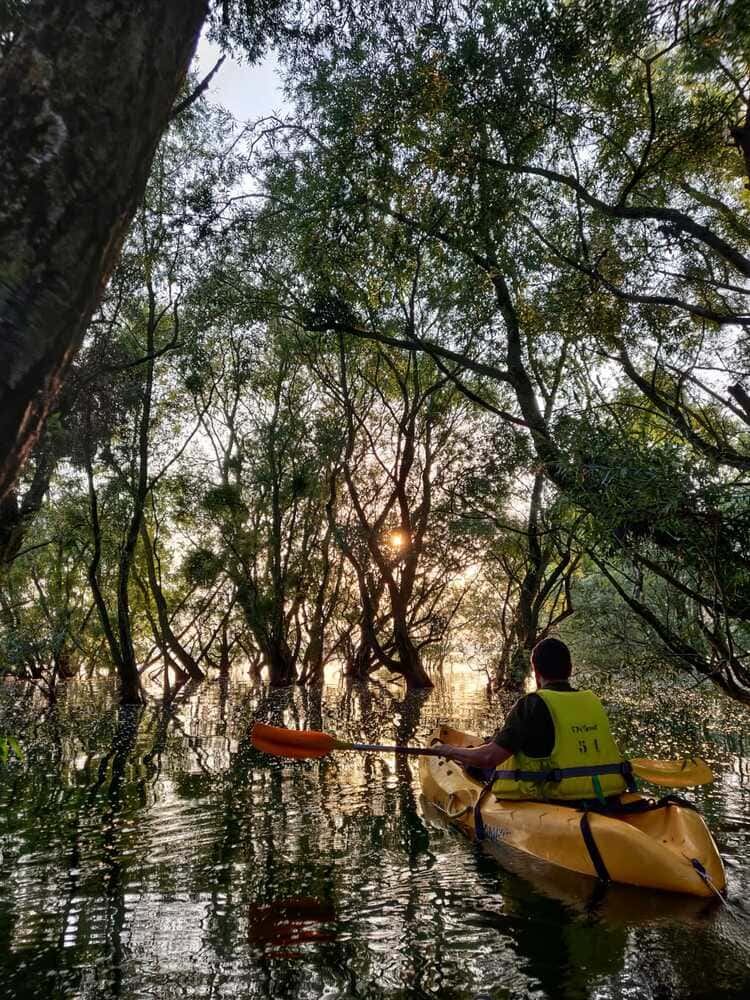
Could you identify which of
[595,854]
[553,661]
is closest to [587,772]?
[595,854]

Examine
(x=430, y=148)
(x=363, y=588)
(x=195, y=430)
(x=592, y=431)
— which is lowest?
(x=592, y=431)

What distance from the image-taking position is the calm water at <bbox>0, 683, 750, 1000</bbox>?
365cm

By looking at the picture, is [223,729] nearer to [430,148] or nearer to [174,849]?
[174,849]

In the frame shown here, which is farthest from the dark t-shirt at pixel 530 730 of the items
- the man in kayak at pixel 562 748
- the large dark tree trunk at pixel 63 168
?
the large dark tree trunk at pixel 63 168

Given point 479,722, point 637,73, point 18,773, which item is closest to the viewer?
point 637,73

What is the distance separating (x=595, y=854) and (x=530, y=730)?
1.01 meters

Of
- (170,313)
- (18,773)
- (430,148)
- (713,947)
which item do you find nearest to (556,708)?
(713,947)

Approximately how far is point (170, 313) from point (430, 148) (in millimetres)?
13429

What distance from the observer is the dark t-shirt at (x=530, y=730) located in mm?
5660

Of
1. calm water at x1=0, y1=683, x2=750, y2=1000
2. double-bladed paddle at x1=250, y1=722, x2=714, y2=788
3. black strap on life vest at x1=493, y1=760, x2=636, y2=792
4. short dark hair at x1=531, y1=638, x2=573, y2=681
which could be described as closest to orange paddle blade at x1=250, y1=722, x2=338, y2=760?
double-bladed paddle at x1=250, y1=722, x2=714, y2=788

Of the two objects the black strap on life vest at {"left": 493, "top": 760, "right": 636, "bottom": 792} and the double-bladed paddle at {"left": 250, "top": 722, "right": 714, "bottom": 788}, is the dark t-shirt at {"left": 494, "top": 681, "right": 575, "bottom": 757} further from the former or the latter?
the double-bladed paddle at {"left": 250, "top": 722, "right": 714, "bottom": 788}

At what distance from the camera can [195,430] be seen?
2345cm

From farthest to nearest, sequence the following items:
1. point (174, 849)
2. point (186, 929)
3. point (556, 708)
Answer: point (174, 849), point (556, 708), point (186, 929)

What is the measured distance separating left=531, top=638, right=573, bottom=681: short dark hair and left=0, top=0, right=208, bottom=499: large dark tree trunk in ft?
15.8
